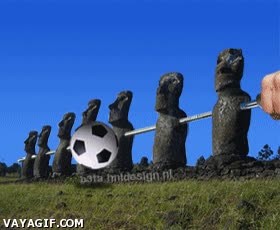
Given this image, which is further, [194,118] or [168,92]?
[168,92]

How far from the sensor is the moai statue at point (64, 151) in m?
18.2

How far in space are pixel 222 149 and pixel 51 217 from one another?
4.92m

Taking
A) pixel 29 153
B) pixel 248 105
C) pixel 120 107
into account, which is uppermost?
pixel 29 153

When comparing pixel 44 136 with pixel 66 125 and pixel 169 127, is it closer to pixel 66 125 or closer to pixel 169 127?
pixel 66 125

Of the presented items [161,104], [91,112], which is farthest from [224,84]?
[91,112]

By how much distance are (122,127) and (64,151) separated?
3.71 meters

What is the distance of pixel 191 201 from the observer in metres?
5.91

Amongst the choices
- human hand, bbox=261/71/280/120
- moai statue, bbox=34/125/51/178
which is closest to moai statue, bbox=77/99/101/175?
moai statue, bbox=34/125/51/178

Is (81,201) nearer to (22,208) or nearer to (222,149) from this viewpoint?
(22,208)

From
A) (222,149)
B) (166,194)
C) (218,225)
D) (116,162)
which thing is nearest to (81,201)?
(166,194)

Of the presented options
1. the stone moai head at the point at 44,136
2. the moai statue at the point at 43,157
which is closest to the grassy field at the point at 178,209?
the moai statue at the point at 43,157

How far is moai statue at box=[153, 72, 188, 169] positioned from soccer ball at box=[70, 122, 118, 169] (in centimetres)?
381

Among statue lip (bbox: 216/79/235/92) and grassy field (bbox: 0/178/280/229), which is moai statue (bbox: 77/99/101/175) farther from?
grassy field (bbox: 0/178/280/229)

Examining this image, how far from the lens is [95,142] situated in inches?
343
